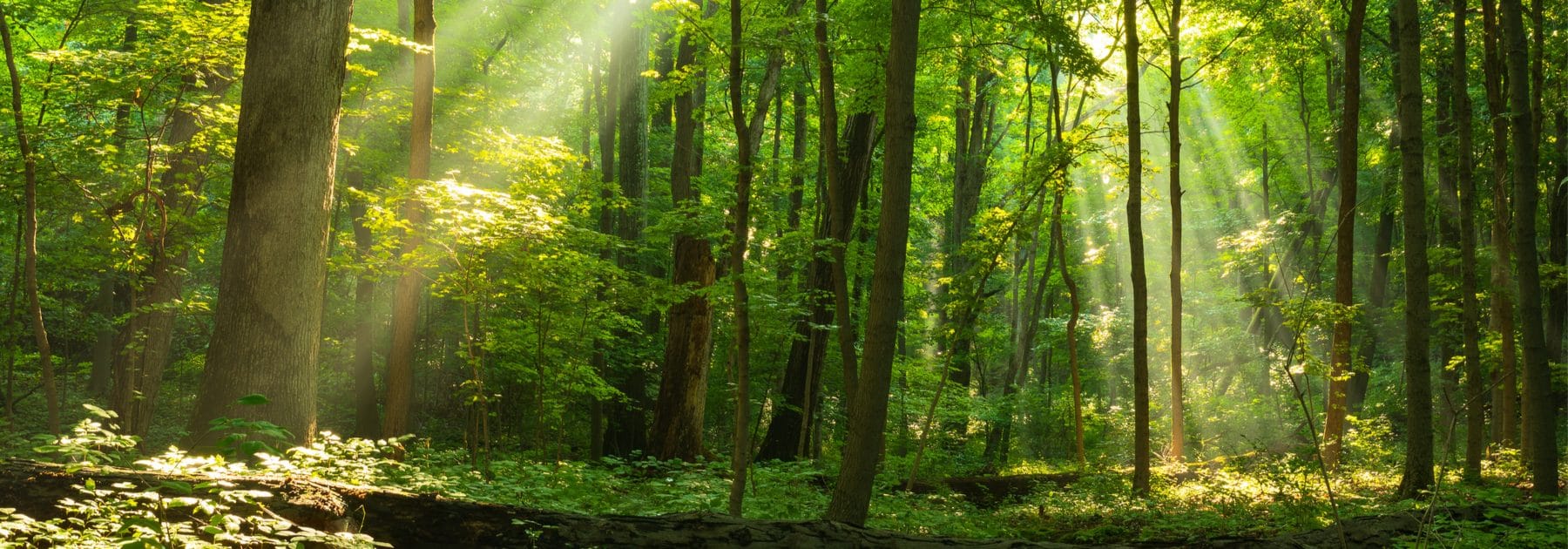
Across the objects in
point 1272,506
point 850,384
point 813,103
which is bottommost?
point 1272,506

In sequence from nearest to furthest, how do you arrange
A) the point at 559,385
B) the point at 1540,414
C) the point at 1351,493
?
the point at 1540,414 < the point at 1351,493 < the point at 559,385

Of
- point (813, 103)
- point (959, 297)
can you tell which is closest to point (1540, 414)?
point (959, 297)

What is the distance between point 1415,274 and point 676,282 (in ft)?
26.4

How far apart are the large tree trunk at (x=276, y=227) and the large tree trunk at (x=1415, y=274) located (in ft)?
29.7

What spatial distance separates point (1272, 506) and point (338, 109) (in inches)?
342

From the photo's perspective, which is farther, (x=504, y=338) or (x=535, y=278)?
(x=504, y=338)

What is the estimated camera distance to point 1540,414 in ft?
21.4

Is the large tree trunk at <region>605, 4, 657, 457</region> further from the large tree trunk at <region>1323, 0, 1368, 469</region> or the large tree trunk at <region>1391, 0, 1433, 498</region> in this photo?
the large tree trunk at <region>1323, 0, 1368, 469</region>

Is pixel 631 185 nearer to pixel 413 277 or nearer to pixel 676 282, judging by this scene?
pixel 676 282

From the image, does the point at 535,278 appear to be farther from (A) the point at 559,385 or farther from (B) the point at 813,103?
(B) the point at 813,103

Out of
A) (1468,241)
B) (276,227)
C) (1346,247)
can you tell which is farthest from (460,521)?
(1346,247)

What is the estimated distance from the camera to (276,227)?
5395mm

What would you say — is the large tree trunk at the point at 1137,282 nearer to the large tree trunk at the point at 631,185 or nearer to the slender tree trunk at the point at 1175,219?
the slender tree trunk at the point at 1175,219

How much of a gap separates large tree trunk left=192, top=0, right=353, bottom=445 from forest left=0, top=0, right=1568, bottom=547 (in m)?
0.02
